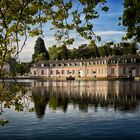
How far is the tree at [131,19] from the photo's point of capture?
17.2 m

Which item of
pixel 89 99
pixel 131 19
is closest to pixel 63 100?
pixel 89 99

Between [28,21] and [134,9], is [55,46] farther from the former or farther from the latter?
[134,9]

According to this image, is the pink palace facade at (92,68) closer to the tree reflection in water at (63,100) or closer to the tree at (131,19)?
the tree reflection in water at (63,100)

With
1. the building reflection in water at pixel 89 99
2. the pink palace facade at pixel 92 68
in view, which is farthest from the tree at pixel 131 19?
the pink palace facade at pixel 92 68

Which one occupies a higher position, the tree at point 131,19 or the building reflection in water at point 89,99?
the tree at point 131,19

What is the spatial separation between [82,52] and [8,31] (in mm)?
168699

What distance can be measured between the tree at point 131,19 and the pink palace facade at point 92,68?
390 ft

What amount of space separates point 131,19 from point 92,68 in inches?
5282

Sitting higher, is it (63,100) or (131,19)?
(131,19)

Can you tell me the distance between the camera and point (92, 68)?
15175 centimetres

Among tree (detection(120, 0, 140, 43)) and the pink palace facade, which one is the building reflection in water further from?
the pink palace facade

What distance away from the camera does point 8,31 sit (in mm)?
8789

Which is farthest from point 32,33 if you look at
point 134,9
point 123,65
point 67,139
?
point 123,65

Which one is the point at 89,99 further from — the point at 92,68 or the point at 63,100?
the point at 92,68
